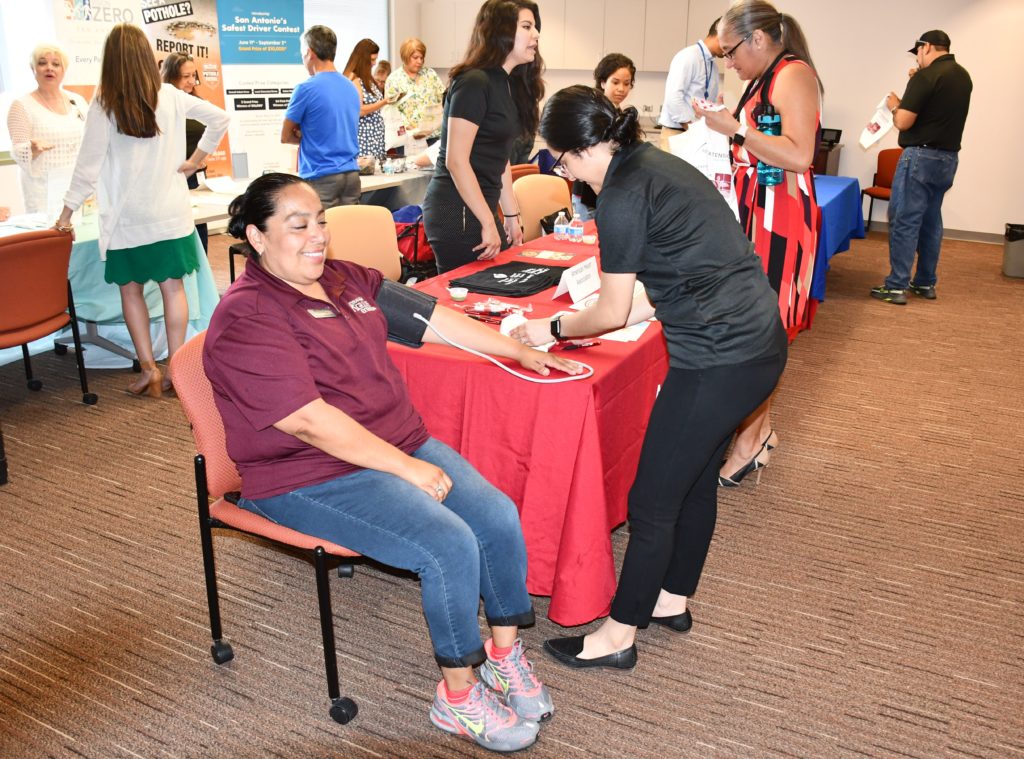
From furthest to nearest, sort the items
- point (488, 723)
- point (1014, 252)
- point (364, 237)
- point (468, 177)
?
point (1014, 252) → point (364, 237) → point (468, 177) → point (488, 723)

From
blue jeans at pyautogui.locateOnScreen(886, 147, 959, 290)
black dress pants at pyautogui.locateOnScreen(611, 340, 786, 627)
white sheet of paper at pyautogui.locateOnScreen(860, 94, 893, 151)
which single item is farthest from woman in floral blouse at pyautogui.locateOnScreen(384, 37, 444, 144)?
black dress pants at pyautogui.locateOnScreen(611, 340, 786, 627)

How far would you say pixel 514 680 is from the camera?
1911mm

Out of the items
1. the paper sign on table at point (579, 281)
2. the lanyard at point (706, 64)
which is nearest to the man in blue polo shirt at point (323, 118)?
the lanyard at point (706, 64)

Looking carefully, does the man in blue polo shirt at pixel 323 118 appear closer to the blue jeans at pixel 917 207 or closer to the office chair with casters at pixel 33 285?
the office chair with casters at pixel 33 285

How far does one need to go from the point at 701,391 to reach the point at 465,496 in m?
0.55

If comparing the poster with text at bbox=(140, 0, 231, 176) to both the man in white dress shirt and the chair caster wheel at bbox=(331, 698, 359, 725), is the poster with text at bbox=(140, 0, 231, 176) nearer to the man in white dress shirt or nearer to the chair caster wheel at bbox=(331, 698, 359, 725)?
the man in white dress shirt

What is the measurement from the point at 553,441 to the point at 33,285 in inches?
89.6

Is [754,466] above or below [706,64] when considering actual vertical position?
below

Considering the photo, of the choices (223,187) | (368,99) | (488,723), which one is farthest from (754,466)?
(368,99)

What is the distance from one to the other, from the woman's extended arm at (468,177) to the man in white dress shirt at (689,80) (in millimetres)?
2488

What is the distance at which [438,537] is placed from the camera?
175 centimetres

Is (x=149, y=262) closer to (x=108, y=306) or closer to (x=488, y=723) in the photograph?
(x=108, y=306)

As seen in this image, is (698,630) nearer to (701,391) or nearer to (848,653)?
(848,653)

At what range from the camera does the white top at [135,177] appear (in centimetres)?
343
